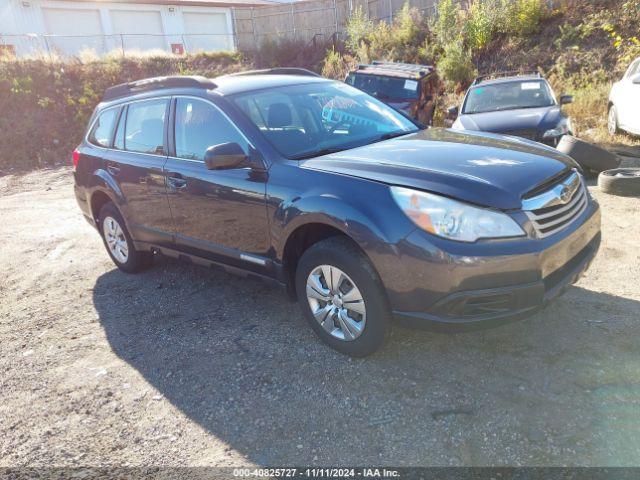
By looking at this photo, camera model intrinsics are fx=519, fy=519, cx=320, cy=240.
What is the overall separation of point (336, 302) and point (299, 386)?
56cm

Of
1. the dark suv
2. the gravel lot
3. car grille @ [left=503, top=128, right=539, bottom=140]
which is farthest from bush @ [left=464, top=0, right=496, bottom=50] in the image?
the dark suv

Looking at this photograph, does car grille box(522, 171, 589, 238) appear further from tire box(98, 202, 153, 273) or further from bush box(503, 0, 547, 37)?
bush box(503, 0, 547, 37)

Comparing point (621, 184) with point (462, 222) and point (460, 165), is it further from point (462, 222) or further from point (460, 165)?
point (462, 222)

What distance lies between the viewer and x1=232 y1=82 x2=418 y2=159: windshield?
368 centimetres

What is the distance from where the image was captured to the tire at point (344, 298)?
301 centimetres

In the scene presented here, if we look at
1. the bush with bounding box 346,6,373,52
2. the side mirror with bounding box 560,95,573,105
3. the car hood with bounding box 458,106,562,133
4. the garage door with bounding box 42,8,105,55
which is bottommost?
the car hood with bounding box 458,106,562,133

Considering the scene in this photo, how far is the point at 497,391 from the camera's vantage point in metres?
2.89

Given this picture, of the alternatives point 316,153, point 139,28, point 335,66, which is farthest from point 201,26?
point 316,153

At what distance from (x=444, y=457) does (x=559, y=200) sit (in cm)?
161

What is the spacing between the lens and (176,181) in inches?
162

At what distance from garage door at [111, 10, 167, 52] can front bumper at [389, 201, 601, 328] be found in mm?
30016

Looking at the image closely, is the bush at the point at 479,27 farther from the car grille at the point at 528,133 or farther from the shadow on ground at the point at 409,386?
the shadow on ground at the point at 409,386

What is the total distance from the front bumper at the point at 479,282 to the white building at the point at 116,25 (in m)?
25.8

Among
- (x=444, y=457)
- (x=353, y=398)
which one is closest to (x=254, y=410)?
(x=353, y=398)
